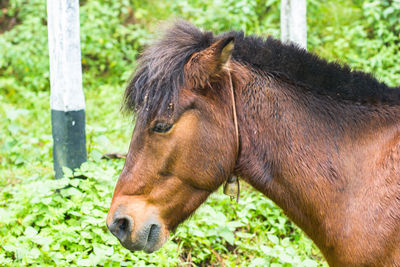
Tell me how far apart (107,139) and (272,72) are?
102 inches

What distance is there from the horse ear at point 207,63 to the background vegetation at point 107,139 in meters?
0.59

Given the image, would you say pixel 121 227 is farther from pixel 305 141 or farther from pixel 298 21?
pixel 298 21

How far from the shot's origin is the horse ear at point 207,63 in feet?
7.38

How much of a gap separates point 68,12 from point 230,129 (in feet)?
6.66

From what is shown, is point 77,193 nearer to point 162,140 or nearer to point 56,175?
point 56,175

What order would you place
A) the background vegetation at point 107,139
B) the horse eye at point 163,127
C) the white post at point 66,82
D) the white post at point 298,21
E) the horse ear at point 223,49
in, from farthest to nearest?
the white post at point 298,21
the white post at point 66,82
the background vegetation at point 107,139
the horse eye at point 163,127
the horse ear at point 223,49

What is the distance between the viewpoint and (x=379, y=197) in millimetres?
2180

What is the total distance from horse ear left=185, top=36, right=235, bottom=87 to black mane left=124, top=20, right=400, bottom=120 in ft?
0.17

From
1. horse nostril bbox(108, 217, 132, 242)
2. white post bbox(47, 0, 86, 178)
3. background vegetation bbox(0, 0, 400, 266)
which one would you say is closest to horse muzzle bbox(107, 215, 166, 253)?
horse nostril bbox(108, 217, 132, 242)

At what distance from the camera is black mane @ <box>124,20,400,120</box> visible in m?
2.34

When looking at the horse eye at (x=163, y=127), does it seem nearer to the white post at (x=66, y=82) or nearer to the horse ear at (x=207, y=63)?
the horse ear at (x=207, y=63)

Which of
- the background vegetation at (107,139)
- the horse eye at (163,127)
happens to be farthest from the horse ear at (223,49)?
the background vegetation at (107,139)

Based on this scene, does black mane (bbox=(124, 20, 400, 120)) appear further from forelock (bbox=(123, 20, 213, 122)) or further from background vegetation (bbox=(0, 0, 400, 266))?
background vegetation (bbox=(0, 0, 400, 266))

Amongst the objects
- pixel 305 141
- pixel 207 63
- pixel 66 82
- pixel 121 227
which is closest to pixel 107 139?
pixel 66 82
